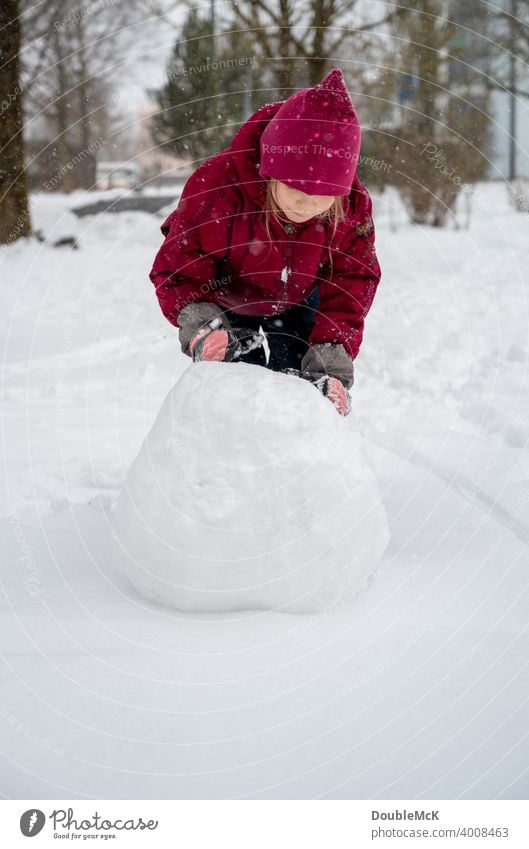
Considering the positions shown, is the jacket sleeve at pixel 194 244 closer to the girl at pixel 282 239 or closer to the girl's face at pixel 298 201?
the girl at pixel 282 239

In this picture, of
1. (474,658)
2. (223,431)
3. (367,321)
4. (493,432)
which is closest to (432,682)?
(474,658)

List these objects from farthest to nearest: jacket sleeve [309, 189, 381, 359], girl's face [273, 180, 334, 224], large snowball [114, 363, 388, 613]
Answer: jacket sleeve [309, 189, 381, 359], girl's face [273, 180, 334, 224], large snowball [114, 363, 388, 613]

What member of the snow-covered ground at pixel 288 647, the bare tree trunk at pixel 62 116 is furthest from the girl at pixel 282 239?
the bare tree trunk at pixel 62 116

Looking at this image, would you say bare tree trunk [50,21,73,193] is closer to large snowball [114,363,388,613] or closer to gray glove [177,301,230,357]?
gray glove [177,301,230,357]

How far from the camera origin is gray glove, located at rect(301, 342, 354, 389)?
7.51 ft

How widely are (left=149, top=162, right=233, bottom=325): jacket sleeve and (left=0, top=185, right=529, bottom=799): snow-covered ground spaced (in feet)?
2.59

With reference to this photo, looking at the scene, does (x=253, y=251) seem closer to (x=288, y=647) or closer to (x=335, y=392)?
(x=335, y=392)

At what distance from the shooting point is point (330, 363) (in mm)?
2293

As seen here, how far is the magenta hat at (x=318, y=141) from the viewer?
197cm

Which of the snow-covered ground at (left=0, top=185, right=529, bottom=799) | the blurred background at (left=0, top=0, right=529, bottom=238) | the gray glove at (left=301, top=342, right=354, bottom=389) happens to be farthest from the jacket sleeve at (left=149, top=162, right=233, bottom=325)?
the blurred background at (left=0, top=0, right=529, bottom=238)

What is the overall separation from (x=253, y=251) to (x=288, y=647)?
3.79 ft

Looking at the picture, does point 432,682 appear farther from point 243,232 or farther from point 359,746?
point 243,232

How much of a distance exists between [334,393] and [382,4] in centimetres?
745

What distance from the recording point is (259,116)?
7.51 ft
